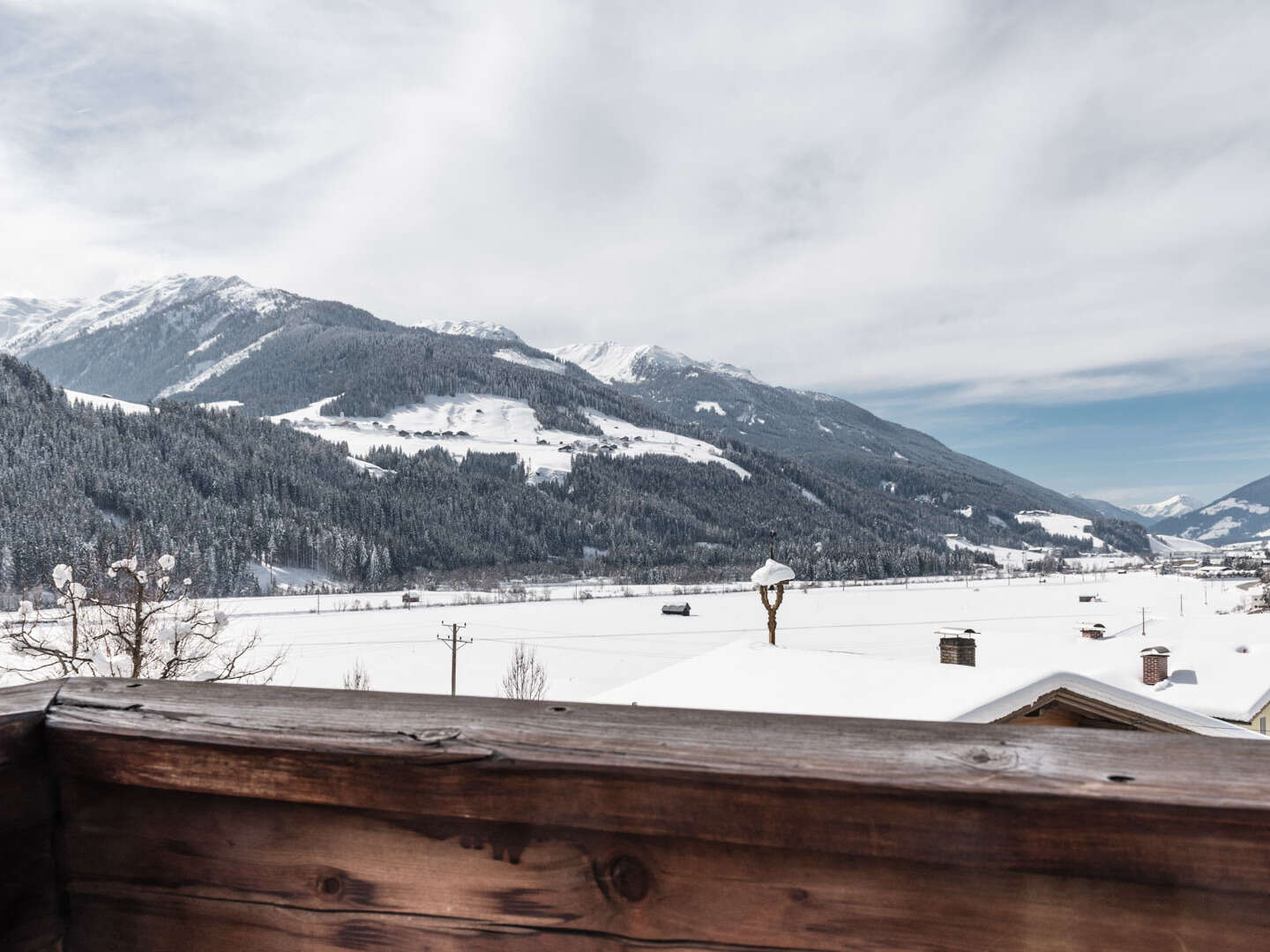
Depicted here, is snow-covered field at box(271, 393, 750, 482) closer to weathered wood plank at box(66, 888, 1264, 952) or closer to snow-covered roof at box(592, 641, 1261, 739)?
snow-covered roof at box(592, 641, 1261, 739)

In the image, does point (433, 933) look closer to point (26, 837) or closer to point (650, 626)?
point (26, 837)

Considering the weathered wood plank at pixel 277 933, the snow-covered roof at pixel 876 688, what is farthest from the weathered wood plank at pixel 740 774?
the snow-covered roof at pixel 876 688

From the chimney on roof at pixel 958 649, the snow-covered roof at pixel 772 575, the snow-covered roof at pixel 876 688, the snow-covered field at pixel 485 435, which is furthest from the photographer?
the snow-covered field at pixel 485 435

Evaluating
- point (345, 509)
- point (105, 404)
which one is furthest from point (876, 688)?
point (105, 404)

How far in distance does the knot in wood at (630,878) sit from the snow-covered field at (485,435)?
146 meters

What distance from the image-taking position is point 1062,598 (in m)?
72.6

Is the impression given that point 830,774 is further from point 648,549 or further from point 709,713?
point 648,549

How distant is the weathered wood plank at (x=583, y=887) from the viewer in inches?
27.9

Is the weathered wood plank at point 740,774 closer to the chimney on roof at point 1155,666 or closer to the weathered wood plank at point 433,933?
the weathered wood plank at point 433,933

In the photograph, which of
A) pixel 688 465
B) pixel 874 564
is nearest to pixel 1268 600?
pixel 874 564

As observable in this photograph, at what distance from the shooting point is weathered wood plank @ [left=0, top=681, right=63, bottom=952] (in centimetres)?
93

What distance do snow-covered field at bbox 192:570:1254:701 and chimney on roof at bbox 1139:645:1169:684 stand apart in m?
0.93

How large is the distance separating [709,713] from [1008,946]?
0.34 meters

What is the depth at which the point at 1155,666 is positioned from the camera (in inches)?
621
